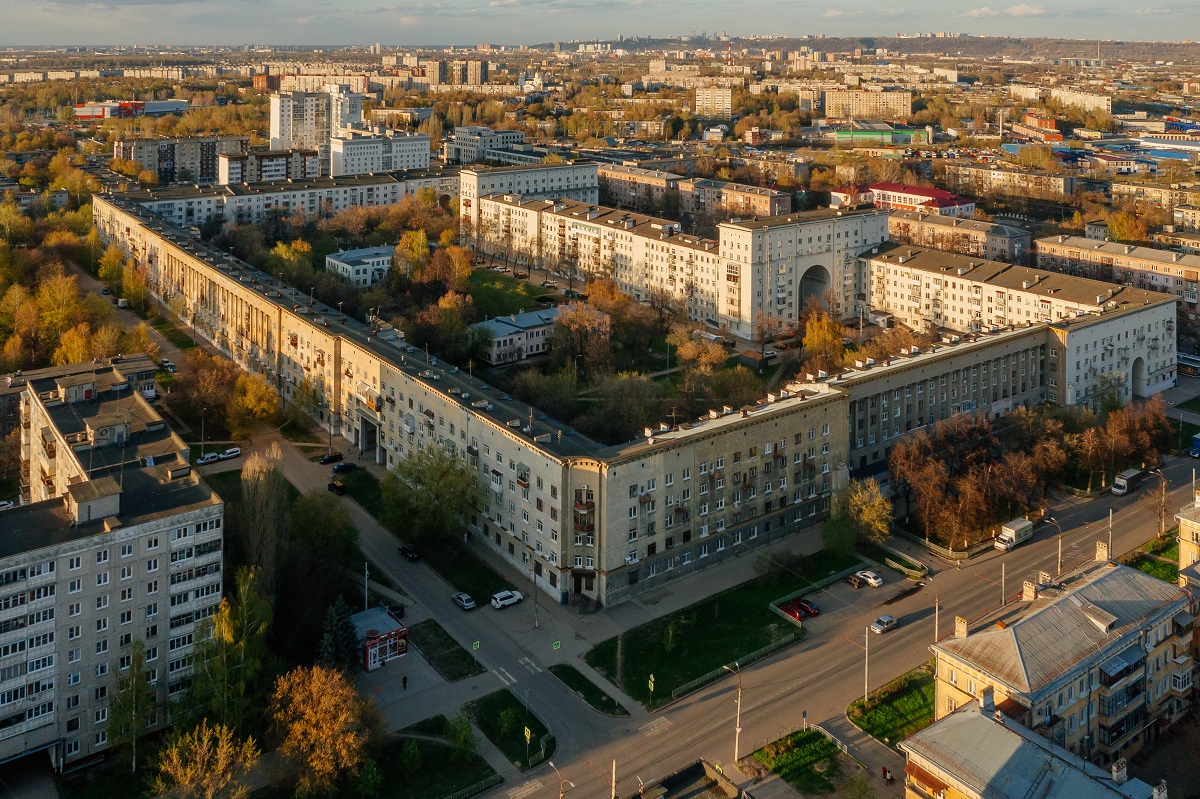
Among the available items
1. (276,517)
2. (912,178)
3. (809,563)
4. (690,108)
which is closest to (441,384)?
(276,517)

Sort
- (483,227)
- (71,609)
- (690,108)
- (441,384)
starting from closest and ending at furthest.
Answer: (71,609)
(441,384)
(483,227)
(690,108)

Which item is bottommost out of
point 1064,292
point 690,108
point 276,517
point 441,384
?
point 276,517

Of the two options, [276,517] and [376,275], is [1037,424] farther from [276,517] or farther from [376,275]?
[376,275]

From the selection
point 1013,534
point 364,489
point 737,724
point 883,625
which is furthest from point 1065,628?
point 364,489

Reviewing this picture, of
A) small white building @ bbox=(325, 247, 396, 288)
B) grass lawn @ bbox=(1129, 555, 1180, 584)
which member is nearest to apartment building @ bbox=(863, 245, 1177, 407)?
grass lawn @ bbox=(1129, 555, 1180, 584)

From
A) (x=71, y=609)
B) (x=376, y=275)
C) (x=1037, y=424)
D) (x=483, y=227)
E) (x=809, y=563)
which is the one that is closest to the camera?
(x=71, y=609)

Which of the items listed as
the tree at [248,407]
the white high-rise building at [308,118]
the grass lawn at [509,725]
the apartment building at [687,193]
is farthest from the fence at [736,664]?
the white high-rise building at [308,118]
